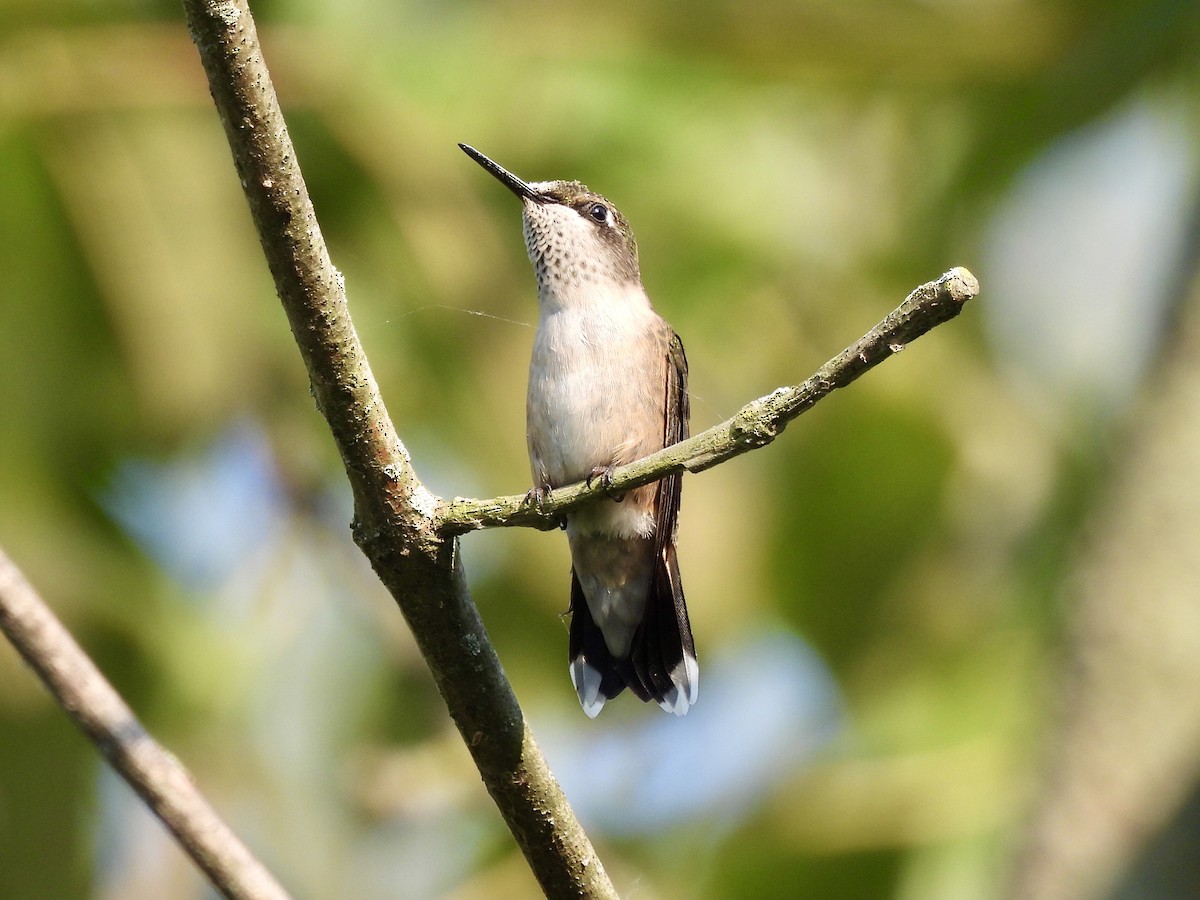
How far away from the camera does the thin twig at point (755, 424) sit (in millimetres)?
1910

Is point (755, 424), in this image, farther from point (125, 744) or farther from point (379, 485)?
point (125, 744)

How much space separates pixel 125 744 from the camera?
92.0 inches

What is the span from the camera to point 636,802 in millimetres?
5746

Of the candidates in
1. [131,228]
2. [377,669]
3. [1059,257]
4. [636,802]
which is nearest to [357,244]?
[131,228]

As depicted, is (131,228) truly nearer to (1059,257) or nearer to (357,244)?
(357,244)

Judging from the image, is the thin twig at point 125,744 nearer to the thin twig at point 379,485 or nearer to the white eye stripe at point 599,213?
the thin twig at point 379,485

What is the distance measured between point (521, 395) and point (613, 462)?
6.83ft

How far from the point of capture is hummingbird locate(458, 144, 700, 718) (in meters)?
3.63

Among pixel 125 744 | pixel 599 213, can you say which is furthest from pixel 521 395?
pixel 125 744

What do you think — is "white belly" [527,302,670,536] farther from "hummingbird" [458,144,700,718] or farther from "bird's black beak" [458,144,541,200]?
"bird's black beak" [458,144,541,200]

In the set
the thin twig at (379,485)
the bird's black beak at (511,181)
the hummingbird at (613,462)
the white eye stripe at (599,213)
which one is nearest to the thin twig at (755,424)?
the thin twig at (379,485)

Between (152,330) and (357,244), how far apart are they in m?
1.03

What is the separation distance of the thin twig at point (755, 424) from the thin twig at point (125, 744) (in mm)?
651

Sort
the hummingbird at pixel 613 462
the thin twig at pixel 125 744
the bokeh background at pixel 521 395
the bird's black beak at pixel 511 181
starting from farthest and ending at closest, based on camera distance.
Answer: the bokeh background at pixel 521 395 < the bird's black beak at pixel 511 181 < the hummingbird at pixel 613 462 < the thin twig at pixel 125 744
